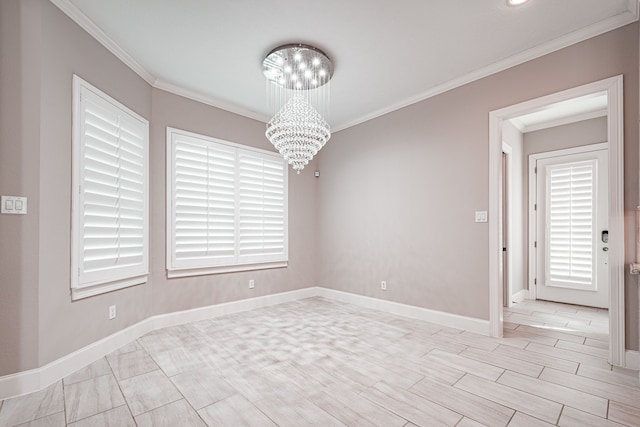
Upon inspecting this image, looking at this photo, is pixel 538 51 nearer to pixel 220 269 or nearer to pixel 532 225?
pixel 532 225

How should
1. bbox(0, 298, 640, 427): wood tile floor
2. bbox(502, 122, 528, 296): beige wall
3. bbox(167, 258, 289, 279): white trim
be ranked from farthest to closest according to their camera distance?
bbox(502, 122, 528, 296): beige wall < bbox(167, 258, 289, 279): white trim < bbox(0, 298, 640, 427): wood tile floor

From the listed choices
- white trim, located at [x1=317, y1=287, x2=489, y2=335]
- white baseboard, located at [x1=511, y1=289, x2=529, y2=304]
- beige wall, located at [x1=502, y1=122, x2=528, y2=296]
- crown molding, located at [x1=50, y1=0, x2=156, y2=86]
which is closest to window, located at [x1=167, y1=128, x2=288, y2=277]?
crown molding, located at [x1=50, y1=0, x2=156, y2=86]

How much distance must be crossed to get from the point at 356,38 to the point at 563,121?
3991 mm

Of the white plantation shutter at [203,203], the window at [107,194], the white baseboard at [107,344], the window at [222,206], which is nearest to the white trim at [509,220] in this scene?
the white baseboard at [107,344]

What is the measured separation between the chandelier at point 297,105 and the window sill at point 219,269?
1.86m

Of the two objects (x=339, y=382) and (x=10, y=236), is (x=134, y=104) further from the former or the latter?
(x=339, y=382)

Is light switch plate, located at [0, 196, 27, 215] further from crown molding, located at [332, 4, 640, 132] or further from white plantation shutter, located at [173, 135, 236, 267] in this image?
crown molding, located at [332, 4, 640, 132]

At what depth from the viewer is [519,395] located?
2.05 metres

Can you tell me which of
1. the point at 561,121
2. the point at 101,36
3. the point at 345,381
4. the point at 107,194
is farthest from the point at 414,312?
the point at 101,36

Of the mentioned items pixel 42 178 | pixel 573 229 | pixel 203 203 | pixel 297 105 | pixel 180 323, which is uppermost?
pixel 297 105

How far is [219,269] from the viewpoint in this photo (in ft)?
13.4

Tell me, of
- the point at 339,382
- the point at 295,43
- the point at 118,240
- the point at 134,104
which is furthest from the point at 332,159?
the point at 339,382

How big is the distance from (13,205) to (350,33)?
115 inches

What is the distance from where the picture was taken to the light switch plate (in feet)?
6.63
